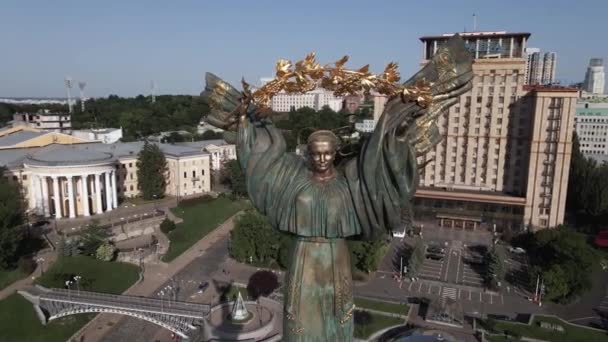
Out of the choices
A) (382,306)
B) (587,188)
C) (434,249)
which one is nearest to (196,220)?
Answer: (434,249)

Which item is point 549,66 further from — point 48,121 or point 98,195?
point 48,121

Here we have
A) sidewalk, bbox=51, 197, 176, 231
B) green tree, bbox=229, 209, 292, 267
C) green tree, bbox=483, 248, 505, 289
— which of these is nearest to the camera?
green tree, bbox=483, 248, 505, 289

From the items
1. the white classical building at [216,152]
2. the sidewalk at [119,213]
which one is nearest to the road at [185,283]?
the sidewalk at [119,213]

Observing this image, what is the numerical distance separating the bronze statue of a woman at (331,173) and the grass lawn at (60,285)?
95.5 feet

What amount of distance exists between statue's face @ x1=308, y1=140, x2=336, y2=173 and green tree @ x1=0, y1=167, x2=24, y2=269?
3919cm

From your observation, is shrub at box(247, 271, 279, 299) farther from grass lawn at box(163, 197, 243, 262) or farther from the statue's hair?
the statue's hair

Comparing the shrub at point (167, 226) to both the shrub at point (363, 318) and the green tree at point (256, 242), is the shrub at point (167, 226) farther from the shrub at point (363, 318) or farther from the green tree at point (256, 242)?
the shrub at point (363, 318)

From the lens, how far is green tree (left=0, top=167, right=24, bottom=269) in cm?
3875

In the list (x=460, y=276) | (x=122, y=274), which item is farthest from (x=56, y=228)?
(x=460, y=276)

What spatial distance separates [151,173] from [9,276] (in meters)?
25.8

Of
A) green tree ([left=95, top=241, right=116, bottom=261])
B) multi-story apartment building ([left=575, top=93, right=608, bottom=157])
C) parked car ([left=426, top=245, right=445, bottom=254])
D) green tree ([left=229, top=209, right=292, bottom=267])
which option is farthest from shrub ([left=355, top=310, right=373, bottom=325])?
multi-story apartment building ([left=575, top=93, right=608, bottom=157])

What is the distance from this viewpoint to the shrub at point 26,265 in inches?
1561

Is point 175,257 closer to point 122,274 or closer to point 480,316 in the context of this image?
point 122,274

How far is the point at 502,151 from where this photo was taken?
5656cm
